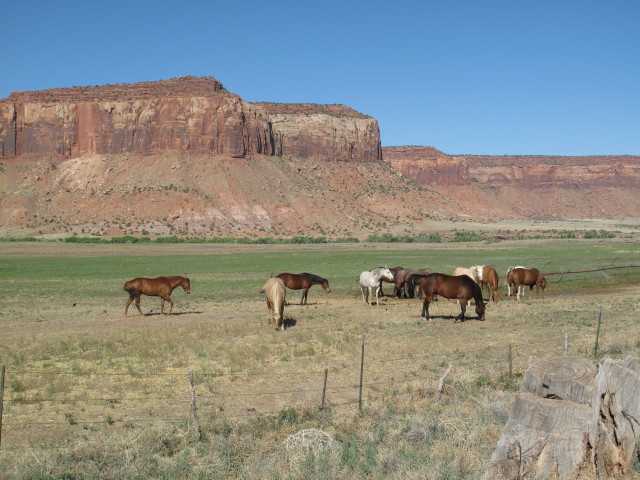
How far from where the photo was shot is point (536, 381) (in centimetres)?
657

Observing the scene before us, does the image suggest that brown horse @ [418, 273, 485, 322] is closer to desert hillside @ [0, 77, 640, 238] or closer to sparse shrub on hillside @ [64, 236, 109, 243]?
sparse shrub on hillside @ [64, 236, 109, 243]

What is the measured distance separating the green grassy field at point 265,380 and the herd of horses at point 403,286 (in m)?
0.72

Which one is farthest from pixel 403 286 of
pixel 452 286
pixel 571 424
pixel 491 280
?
pixel 571 424

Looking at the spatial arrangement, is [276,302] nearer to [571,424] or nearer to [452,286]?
[452,286]

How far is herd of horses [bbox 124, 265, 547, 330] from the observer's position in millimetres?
22000

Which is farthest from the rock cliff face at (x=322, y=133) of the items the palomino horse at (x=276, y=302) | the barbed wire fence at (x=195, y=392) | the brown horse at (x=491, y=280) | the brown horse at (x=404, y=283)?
the barbed wire fence at (x=195, y=392)

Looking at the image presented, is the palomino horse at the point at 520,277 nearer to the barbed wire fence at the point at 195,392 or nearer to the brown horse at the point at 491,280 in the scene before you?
the brown horse at the point at 491,280

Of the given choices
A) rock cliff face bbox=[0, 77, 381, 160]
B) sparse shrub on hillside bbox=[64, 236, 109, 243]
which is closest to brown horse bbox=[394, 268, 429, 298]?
sparse shrub on hillside bbox=[64, 236, 109, 243]

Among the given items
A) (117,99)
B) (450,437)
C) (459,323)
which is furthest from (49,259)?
(117,99)

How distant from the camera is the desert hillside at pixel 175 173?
4318 inches

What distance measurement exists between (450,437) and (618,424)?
2.66 meters

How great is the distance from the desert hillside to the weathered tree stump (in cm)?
9806

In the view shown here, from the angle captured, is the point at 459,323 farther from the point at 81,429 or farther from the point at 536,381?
the point at 536,381

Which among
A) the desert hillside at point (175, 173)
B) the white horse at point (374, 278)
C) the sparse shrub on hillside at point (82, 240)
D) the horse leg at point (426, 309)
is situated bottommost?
the sparse shrub on hillside at point (82, 240)
